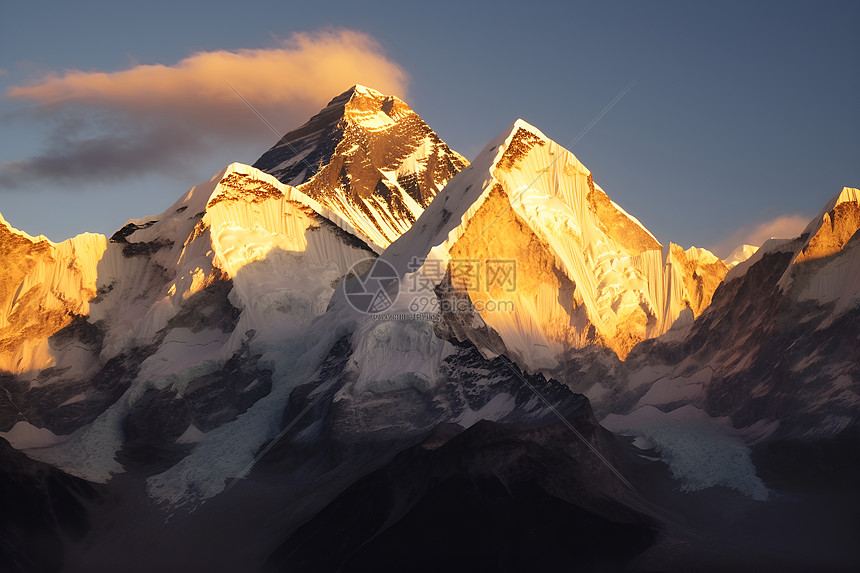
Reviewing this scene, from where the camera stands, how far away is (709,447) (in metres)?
101

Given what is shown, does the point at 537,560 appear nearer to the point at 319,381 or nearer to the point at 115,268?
the point at 319,381

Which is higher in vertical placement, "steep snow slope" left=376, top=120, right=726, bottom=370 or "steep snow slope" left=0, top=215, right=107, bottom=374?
"steep snow slope" left=376, top=120, right=726, bottom=370

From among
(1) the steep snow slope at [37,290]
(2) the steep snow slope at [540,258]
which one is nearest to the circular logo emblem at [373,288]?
(2) the steep snow slope at [540,258]

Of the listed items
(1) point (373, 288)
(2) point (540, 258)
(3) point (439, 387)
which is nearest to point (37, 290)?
(1) point (373, 288)

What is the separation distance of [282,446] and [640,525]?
43478 mm

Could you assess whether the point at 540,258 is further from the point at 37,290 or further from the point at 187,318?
the point at 37,290

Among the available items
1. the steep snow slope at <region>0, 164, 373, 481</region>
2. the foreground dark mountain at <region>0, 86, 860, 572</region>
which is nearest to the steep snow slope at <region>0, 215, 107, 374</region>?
the foreground dark mountain at <region>0, 86, 860, 572</region>

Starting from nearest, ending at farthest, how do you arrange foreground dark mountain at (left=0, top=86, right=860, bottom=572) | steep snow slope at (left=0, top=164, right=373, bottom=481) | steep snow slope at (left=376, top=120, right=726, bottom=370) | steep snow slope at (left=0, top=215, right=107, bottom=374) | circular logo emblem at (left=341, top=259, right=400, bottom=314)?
foreground dark mountain at (left=0, top=86, right=860, bottom=572) → steep snow slope at (left=0, top=164, right=373, bottom=481) → circular logo emblem at (left=341, top=259, right=400, bottom=314) → steep snow slope at (left=0, top=215, right=107, bottom=374) → steep snow slope at (left=376, top=120, right=726, bottom=370)

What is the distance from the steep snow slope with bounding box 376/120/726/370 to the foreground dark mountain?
402 millimetres

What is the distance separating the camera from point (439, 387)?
109 m

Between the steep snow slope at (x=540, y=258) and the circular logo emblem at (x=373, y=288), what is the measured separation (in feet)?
6.46

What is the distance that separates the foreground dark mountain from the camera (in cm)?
8300

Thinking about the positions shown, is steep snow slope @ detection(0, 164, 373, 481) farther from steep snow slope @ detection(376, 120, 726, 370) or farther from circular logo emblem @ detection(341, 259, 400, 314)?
steep snow slope @ detection(376, 120, 726, 370)

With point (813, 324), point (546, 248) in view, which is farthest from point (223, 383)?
point (813, 324)
